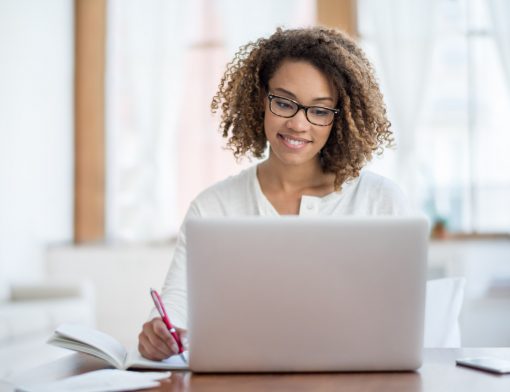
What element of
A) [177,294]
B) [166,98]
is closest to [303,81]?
[177,294]

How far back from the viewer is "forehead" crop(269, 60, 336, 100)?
6.73ft

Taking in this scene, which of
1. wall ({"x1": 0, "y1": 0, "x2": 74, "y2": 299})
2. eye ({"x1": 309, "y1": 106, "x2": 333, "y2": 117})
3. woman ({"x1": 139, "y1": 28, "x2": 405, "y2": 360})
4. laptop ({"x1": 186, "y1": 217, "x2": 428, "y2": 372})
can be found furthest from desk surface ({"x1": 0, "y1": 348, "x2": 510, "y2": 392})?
wall ({"x1": 0, "y1": 0, "x2": 74, "y2": 299})

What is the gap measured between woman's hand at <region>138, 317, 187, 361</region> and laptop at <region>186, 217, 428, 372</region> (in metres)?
0.20

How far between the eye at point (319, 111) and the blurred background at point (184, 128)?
3.24 m

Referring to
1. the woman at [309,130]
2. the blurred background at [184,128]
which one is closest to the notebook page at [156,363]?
the woman at [309,130]

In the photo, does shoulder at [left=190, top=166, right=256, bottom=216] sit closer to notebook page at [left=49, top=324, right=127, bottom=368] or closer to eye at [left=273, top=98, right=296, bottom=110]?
eye at [left=273, top=98, right=296, bottom=110]

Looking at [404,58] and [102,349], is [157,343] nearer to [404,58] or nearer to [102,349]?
[102,349]

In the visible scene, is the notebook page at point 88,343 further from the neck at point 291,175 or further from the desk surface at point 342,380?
the neck at point 291,175

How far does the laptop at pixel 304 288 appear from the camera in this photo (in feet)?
4.03

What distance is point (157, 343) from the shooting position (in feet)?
4.76

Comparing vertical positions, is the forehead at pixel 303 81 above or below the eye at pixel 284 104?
above

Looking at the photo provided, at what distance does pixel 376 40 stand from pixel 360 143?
132 inches

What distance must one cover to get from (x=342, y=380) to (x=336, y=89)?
3.50 ft

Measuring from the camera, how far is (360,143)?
6.98 ft
